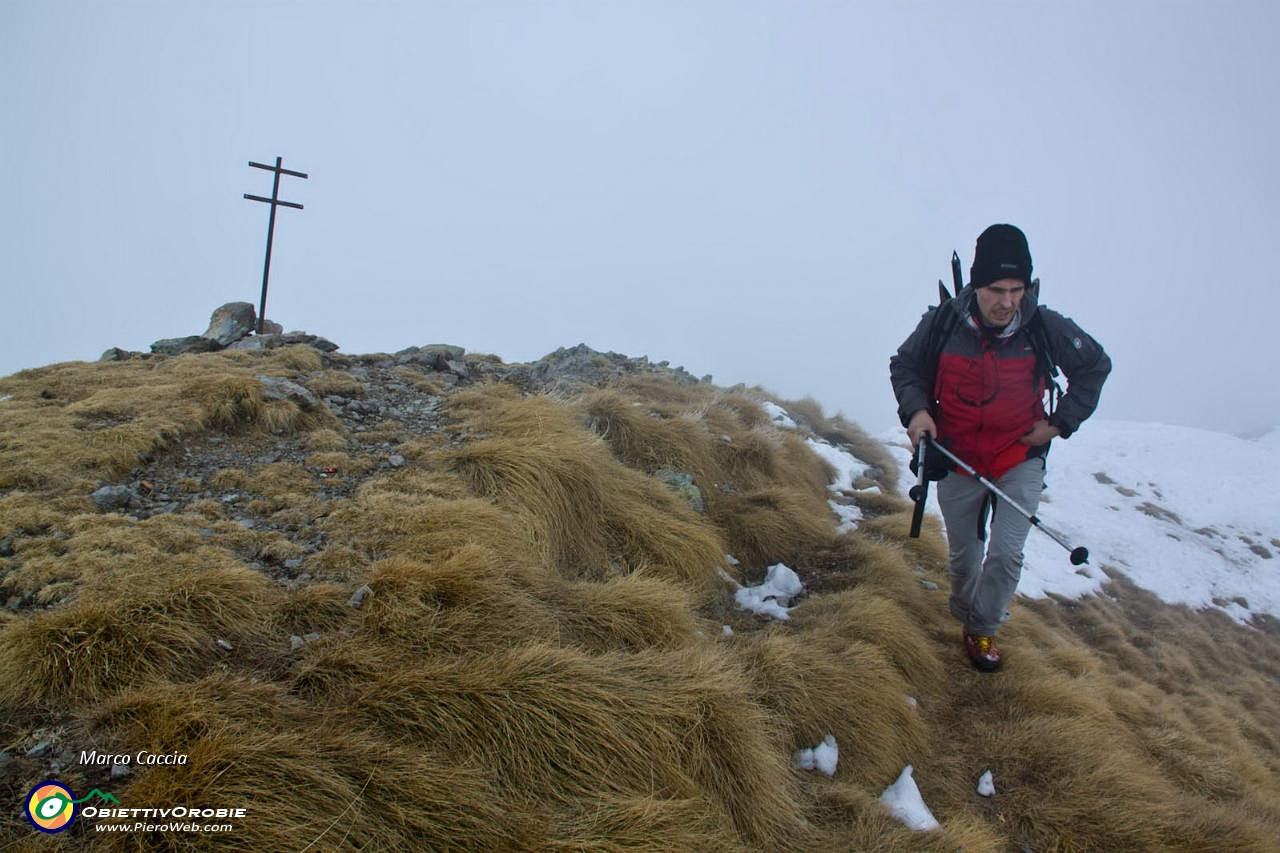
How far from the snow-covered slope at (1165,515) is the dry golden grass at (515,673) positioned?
4.71 m

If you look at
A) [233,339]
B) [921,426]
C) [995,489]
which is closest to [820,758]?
[995,489]

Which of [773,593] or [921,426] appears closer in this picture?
[921,426]

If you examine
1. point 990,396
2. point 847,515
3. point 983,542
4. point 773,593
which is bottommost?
point 847,515

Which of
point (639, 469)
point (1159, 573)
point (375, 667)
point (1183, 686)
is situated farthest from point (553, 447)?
point (1159, 573)

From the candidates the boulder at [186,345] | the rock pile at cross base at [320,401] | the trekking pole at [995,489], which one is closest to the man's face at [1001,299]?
the trekking pole at [995,489]

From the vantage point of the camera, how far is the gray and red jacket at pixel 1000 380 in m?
4.91

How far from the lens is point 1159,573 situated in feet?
39.1

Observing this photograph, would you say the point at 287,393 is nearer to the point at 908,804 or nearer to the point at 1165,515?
the point at 908,804

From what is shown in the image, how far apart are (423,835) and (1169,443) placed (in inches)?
974

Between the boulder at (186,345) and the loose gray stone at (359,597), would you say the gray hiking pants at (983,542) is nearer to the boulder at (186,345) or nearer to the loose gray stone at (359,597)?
the loose gray stone at (359,597)

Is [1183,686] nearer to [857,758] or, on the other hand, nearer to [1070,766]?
[1070,766]

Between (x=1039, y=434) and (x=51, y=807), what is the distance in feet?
20.0

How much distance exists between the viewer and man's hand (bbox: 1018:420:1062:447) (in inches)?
193

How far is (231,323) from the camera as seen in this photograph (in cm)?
1212
